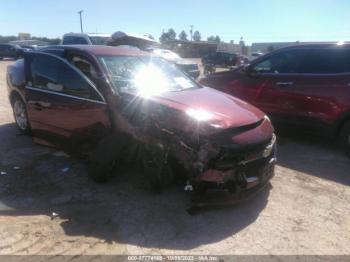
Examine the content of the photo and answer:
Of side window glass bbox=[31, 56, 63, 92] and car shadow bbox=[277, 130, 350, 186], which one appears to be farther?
side window glass bbox=[31, 56, 63, 92]

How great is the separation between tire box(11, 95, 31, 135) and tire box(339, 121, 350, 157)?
208 inches

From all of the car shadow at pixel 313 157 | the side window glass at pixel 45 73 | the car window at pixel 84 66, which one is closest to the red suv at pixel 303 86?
the car shadow at pixel 313 157

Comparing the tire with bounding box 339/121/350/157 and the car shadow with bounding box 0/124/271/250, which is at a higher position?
the tire with bounding box 339/121/350/157

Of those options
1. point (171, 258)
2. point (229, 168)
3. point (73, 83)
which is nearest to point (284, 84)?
point (229, 168)

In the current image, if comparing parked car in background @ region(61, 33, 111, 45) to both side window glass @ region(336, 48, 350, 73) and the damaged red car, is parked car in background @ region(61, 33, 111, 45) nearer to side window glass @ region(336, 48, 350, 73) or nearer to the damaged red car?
the damaged red car

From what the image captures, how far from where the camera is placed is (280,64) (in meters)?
6.33

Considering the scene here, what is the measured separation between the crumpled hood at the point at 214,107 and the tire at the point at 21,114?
3.01m

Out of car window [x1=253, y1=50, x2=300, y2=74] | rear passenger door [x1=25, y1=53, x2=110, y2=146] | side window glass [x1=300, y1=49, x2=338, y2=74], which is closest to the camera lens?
rear passenger door [x1=25, y1=53, x2=110, y2=146]

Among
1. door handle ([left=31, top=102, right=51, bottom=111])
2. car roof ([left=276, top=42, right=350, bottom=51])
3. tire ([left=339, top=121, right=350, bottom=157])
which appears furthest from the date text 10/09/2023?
car roof ([left=276, top=42, right=350, bottom=51])

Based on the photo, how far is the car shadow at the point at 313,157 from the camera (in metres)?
4.82

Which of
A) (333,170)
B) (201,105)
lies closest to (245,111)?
(201,105)

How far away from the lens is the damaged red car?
11.5ft

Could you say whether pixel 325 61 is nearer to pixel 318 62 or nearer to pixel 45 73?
pixel 318 62

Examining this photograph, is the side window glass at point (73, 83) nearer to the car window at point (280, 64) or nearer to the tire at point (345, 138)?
the car window at point (280, 64)
